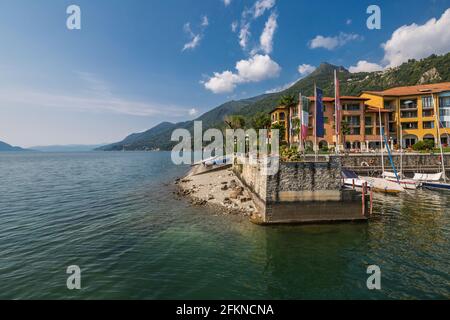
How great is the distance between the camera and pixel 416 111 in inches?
2645

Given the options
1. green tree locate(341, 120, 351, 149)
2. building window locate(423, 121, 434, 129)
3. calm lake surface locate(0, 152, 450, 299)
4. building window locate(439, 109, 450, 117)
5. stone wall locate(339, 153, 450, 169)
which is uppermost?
building window locate(439, 109, 450, 117)

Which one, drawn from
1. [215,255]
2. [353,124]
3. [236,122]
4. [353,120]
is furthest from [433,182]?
[215,255]

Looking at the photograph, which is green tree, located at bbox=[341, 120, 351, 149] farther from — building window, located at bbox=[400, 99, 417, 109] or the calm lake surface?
the calm lake surface

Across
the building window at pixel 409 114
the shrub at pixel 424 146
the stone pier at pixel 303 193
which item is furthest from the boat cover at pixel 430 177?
the building window at pixel 409 114

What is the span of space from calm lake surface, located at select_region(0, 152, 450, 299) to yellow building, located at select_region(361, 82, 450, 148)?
181ft

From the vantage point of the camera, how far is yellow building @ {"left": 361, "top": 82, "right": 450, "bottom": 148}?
6294cm

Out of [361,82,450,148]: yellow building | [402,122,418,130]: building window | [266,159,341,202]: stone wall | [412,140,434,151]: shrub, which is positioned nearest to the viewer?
[266,159,341,202]: stone wall

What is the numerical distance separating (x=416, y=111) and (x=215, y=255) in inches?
3217

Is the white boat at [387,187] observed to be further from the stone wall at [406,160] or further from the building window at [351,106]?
the building window at [351,106]

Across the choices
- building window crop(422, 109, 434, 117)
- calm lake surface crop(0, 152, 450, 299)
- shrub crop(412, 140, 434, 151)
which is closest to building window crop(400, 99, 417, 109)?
building window crop(422, 109, 434, 117)

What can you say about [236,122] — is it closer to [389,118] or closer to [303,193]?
[303,193]
